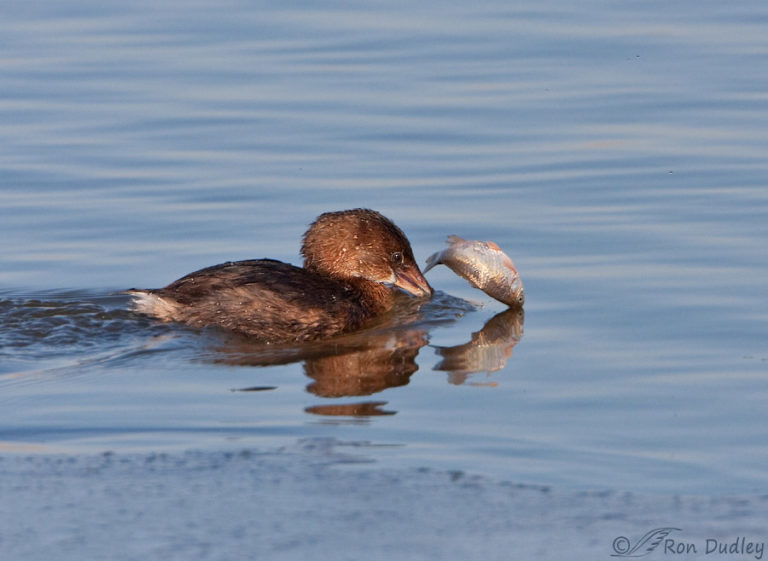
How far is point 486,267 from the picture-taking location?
9164 millimetres

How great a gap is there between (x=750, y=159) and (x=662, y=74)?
8.52 ft

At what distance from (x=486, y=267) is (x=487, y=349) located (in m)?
0.86

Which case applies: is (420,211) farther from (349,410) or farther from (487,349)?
(349,410)

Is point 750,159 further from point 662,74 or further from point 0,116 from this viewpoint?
point 0,116

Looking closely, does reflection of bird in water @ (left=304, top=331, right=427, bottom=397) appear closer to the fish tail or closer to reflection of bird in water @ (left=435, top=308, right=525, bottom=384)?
reflection of bird in water @ (left=435, top=308, right=525, bottom=384)

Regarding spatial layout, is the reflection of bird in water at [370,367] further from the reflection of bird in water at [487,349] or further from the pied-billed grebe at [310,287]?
the pied-billed grebe at [310,287]

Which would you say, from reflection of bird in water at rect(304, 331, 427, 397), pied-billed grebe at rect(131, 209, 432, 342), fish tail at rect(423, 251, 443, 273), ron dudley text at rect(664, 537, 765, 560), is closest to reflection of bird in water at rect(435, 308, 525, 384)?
reflection of bird in water at rect(304, 331, 427, 397)

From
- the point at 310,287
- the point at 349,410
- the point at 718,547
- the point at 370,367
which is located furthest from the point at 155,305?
the point at 718,547

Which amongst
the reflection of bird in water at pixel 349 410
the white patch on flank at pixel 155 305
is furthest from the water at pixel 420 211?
the white patch on flank at pixel 155 305

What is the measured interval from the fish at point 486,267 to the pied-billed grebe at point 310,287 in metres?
0.28

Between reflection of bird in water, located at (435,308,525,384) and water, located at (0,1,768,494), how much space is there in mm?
53

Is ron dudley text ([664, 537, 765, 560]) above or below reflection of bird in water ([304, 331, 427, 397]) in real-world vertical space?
below

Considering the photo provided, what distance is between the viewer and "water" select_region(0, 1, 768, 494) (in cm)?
689

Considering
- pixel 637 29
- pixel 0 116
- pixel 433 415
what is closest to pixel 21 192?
pixel 0 116
